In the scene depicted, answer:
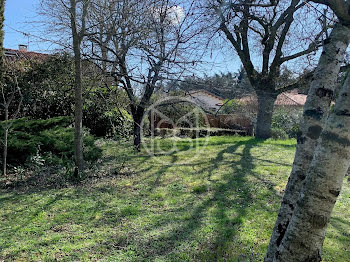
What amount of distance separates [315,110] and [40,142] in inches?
219

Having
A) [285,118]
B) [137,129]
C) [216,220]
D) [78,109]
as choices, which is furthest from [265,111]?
[216,220]

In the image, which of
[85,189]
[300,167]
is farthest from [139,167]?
[300,167]

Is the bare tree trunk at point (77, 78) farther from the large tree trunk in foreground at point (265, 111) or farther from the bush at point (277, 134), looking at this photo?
→ the bush at point (277, 134)

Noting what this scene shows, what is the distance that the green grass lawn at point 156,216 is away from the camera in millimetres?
2812

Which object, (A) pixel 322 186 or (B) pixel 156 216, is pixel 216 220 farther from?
(A) pixel 322 186

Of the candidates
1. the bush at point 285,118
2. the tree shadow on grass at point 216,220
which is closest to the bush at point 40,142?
the tree shadow on grass at point 216,220

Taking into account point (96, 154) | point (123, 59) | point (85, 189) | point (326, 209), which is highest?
point (123, 59)

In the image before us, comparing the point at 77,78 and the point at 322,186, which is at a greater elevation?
the point at 77,78

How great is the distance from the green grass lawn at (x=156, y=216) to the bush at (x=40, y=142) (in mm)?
729

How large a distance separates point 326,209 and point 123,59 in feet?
18.2

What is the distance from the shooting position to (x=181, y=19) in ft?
19.6

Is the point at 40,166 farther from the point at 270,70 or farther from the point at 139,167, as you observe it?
the point at 270,70

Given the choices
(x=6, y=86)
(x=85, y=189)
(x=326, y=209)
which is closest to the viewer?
(x=326, y=209)

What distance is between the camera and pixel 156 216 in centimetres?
368
